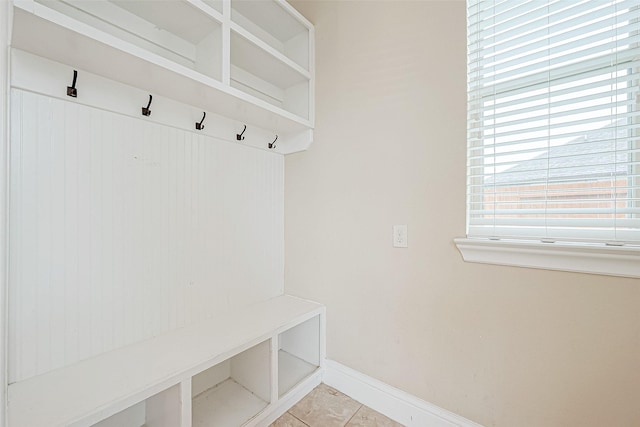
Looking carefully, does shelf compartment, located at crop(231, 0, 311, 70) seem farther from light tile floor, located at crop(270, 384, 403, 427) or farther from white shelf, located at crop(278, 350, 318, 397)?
light tile floor, located at crop(270, 384, 403, 427)

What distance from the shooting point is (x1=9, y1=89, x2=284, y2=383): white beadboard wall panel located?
3.13ft

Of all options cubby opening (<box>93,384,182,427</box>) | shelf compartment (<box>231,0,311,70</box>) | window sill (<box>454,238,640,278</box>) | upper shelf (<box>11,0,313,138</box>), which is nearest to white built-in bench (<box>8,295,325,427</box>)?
cubby opening (<box>93,384,182,427</box>)

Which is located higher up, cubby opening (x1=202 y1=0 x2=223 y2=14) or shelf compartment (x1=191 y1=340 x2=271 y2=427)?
cubby opening (x1=202 y1=0 x2=223 y2=14)

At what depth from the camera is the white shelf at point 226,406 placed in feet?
4.10

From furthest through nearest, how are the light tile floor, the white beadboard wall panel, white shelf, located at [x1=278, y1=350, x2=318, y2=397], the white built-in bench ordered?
1. white shelf, located at [x1=278, y1=350, x2=318, y2=397]
2. the light tile floor
3. the white beadboard wall panel
4. the white built-in bench

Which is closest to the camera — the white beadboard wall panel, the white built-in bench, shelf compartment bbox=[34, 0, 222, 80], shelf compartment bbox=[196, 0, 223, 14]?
the white built-in bench

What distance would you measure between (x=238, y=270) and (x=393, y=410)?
3.67 ft

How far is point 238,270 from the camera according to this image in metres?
1.63

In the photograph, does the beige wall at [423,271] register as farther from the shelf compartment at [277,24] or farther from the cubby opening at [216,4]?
the cubby opening at [216,4]

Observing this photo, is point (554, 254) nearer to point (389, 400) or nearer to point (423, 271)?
point (423, 271)

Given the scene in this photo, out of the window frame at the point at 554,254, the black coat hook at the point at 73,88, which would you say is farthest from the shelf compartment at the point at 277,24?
the window frame at the point at 554,254

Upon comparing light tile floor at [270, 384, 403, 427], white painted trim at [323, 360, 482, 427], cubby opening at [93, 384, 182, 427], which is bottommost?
light tile floor at [270, 384, 403, 427]

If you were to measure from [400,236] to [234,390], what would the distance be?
122cm

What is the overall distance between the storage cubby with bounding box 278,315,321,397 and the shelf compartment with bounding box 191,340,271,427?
0.55ft
